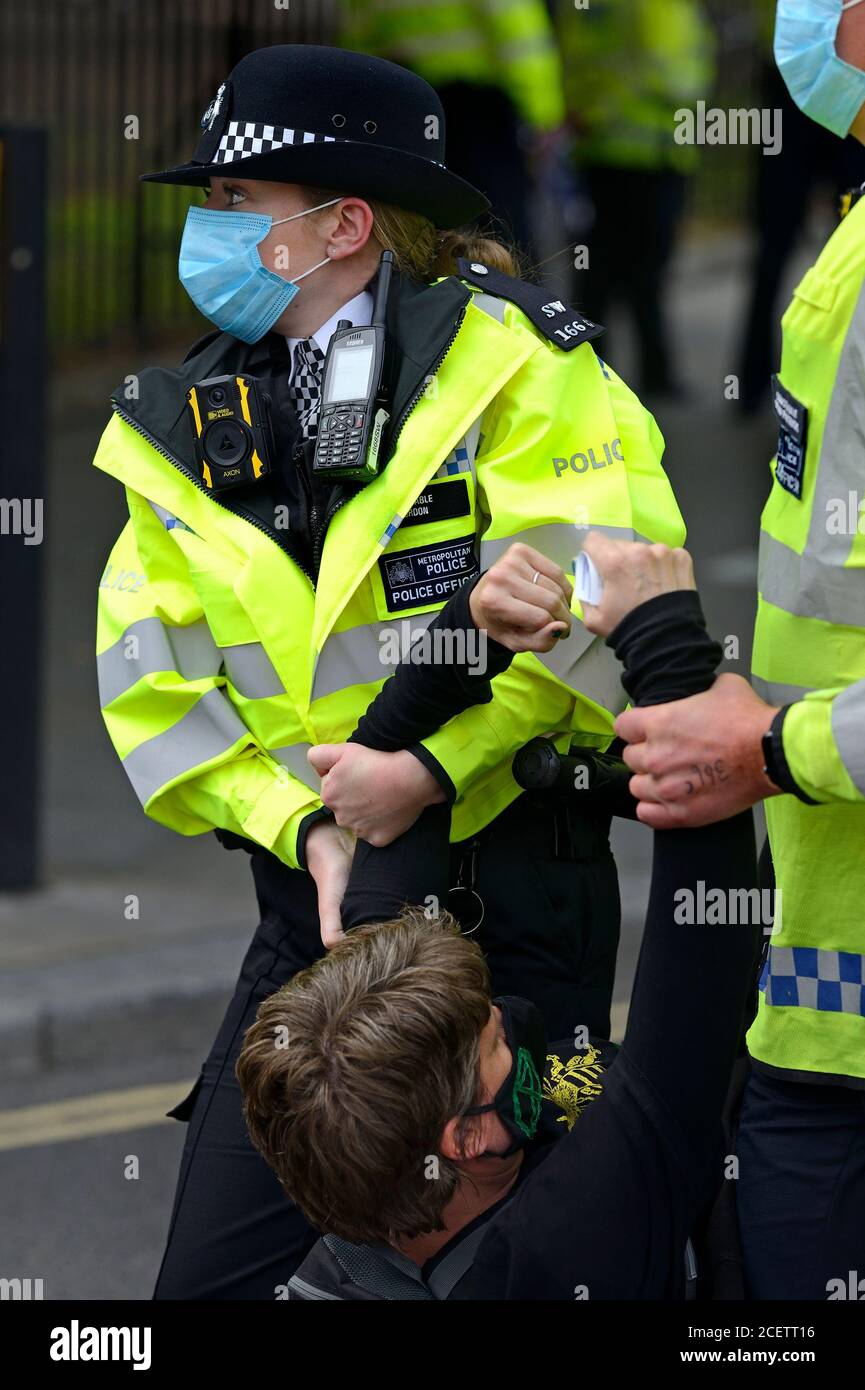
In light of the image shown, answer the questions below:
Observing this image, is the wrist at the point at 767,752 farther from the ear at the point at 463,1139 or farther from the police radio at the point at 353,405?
the police radio at the point at 353,405

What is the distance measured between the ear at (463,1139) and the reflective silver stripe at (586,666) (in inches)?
28.9

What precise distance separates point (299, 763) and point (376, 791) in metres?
0.33

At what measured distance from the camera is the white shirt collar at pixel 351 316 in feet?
9.95

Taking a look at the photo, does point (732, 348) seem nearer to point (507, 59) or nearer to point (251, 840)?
point (507, 59)

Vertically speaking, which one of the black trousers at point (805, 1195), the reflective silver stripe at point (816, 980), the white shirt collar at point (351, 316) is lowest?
the black trousers at point (805, 1195)

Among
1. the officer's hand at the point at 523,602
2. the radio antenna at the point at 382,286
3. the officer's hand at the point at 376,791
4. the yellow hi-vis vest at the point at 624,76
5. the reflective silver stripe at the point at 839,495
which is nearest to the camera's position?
the reflective silver stripe at the point at 839,495

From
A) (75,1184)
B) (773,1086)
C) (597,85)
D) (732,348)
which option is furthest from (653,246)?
(773,1086)

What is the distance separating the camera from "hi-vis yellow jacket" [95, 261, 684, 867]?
2838mm

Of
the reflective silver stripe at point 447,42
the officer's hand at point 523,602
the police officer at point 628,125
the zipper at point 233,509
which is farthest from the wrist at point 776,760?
the police officer at point 628,125

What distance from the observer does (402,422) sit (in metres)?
2.87

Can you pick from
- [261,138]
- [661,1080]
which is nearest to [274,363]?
[261,138]

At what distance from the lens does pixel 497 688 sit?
2844 mm

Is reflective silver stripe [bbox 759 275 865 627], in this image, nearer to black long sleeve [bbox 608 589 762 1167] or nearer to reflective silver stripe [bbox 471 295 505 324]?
black long sleeve [bbox 608 589 762 1167]
